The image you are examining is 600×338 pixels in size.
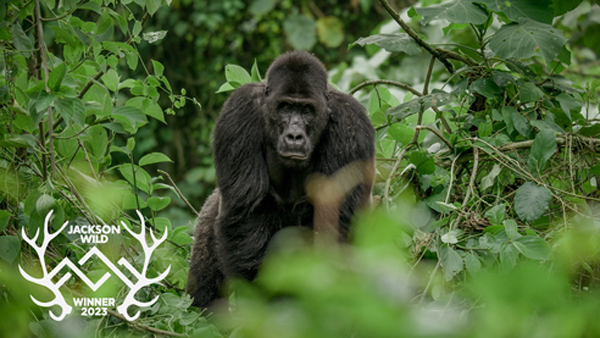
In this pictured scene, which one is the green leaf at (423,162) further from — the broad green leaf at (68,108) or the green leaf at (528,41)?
the broad green leaf at (68,108)

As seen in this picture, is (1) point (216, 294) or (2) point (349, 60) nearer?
(1) point (216, 294)

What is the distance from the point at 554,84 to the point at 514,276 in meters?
2.48

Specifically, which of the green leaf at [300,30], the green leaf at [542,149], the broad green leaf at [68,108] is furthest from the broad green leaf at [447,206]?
the green leaf at [300,30]

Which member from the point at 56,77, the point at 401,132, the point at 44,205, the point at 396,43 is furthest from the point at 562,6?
the point at 44,205

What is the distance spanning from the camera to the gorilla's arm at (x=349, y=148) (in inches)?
98.7

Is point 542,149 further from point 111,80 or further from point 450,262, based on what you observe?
point 111,80

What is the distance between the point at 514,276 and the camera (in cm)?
39

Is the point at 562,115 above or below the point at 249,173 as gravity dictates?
above

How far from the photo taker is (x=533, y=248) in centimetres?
175

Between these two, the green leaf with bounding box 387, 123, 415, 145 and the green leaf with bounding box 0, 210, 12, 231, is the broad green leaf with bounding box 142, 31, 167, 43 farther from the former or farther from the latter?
the green leaf with bounding box 387, 123, 415, 145

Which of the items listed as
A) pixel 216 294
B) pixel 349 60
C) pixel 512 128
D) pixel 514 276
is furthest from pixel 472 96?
pixel 349 60

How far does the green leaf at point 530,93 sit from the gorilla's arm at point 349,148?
704 millimetres

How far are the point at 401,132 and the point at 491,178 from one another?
1.77ft

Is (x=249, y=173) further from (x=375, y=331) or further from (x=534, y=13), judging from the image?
(x=375, y=331)
